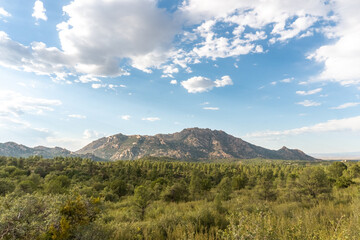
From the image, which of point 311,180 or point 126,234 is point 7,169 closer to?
point 126,234

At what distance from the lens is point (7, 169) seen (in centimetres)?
4791

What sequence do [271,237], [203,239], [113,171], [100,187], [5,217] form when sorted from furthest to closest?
[113,171] < [100,187] < [203,239] < [5,217] < [271,237]

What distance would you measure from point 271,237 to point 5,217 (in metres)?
5.81

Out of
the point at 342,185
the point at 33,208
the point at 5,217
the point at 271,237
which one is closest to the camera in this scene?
the point at 271,237

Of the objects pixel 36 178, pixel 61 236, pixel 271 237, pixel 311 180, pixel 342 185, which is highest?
pixel 271 237

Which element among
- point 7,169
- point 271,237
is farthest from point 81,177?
point 271,237

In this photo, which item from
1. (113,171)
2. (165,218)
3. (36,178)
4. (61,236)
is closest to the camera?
(61,236)

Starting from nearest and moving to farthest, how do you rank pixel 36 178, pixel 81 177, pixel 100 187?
1. pixel 36 178
2. pixel 100 187
3. pixel 81 177

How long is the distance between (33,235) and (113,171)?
70493 mm

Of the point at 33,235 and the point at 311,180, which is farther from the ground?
the point at 33,235

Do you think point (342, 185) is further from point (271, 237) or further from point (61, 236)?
point (61, 236)

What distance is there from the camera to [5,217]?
374 centimetres

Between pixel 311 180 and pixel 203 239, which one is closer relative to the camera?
pixel 203 239

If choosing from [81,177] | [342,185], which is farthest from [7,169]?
[342,185]
